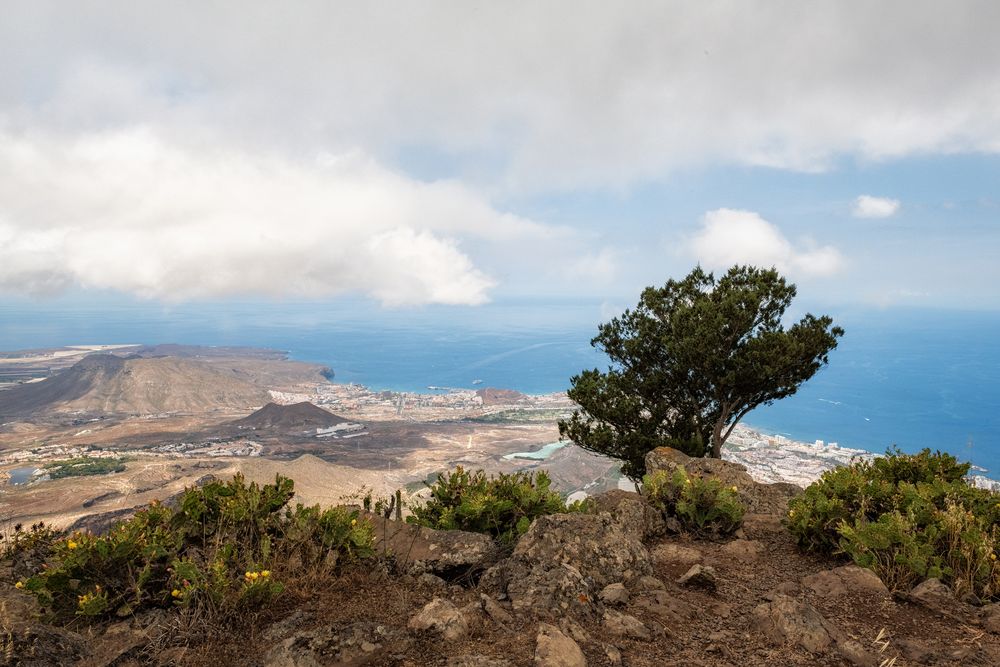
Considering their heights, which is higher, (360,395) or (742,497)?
(742,497)

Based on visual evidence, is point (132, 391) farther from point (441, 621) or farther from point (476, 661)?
point (476, 661)

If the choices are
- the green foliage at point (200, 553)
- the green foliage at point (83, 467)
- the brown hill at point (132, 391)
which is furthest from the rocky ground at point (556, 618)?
the brown hill at point (132, 391)

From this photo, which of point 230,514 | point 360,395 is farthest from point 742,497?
point 360,395

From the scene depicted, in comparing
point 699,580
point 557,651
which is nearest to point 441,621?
point 557,651

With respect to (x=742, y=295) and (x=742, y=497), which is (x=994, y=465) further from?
(x=742, y=497)

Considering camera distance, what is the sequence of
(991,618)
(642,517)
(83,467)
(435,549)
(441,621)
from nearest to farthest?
(441,621) → (991,618) → (435,549) → (642,517) → (83,467)

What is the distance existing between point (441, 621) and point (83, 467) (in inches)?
2717

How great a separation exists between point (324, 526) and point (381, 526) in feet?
3.90

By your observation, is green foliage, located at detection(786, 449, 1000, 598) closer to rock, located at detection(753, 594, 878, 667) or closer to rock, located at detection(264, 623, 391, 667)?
rock, located at detection(753, 594, 878, 667)

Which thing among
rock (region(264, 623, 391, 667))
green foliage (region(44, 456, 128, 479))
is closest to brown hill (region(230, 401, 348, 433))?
green foliage (region(44, 456, 128, 479))

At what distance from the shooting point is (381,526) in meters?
6.16

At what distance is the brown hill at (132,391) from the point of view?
118938 mm

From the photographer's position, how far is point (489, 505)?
682cm

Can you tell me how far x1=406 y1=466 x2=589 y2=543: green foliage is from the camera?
6773 millimetres
